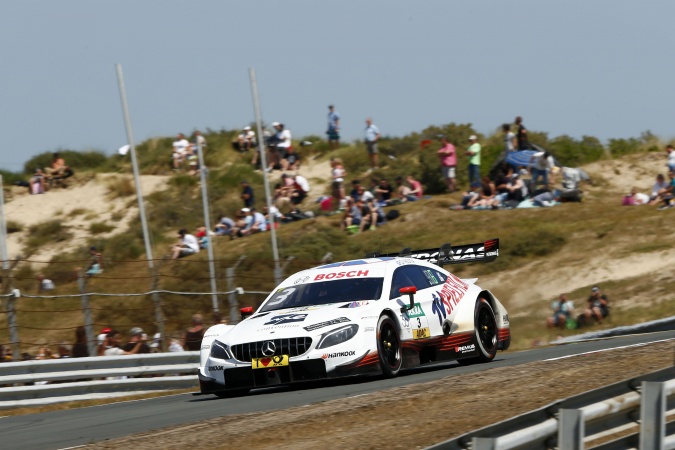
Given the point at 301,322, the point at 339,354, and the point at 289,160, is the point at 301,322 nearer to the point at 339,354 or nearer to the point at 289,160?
the point at 339,354

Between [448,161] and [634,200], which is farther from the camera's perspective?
[448,161]

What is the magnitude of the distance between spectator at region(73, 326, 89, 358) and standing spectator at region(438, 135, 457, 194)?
18.4 metres

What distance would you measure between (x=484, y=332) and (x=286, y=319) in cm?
287

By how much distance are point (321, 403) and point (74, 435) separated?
2049mm

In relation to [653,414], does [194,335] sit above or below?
above

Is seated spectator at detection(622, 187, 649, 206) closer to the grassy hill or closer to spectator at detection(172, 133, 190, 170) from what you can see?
the grassy hill

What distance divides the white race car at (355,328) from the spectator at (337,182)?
59.4ft

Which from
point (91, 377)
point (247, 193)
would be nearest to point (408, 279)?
point (91, 377)

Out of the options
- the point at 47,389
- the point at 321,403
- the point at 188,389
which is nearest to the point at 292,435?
the point at 321,403

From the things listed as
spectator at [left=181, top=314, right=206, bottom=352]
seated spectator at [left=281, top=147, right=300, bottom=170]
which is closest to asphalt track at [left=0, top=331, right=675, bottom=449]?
spectator at [left=181, top=314, right=206, bottom=352]

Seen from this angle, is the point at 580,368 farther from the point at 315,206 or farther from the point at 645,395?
the point at 315,206

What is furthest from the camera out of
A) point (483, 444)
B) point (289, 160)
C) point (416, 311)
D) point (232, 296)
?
point (289, 160)

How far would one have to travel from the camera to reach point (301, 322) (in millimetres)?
11945

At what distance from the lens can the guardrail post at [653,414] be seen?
5.83 metres
